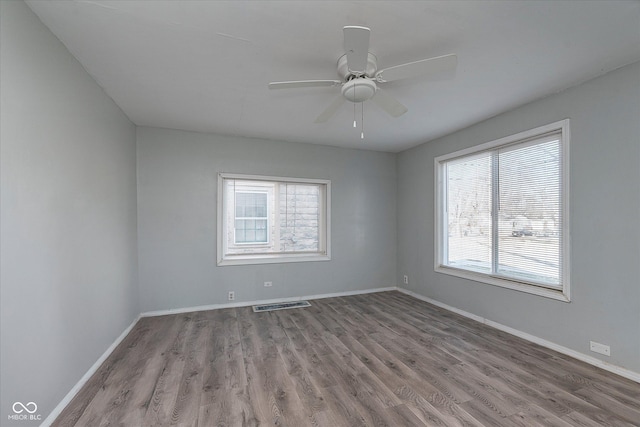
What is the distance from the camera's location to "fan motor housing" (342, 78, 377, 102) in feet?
6.43

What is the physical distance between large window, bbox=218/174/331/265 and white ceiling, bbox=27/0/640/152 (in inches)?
56.7

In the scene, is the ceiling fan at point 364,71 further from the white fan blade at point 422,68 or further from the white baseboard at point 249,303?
the white baseboard at point 249,303

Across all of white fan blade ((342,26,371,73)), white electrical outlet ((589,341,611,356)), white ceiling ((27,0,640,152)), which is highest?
white ceiling ((27,0,640,152))

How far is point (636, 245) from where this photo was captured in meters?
2.13

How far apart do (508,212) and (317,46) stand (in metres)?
2.88

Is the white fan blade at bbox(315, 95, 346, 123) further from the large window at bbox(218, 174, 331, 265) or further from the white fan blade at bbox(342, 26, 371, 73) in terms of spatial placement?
the large window at bbox(218, 174, 331, 265)

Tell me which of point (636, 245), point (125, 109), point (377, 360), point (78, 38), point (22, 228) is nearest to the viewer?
point (22, 228)

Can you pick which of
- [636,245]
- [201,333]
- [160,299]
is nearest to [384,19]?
[636,245]

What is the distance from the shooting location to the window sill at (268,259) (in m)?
3.97

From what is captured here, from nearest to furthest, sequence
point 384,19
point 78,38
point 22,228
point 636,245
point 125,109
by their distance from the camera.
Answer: point 22,228, point 384,19, point 78,38, point 636,245, point 125,109

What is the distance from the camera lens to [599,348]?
7.64 feet

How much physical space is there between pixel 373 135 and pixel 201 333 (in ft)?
11.5

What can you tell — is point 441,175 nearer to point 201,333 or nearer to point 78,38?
point 201,333
